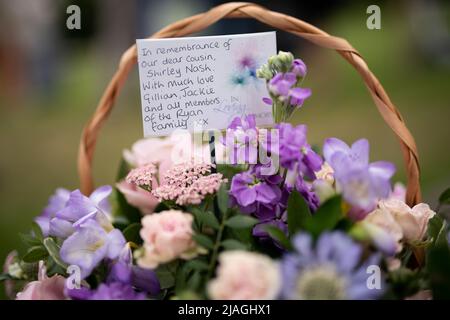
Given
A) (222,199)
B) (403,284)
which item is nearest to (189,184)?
(222,199)

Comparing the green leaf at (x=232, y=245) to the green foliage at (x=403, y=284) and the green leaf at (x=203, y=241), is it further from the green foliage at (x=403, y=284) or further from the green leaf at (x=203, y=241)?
the green foliage at (x=403, y=284)

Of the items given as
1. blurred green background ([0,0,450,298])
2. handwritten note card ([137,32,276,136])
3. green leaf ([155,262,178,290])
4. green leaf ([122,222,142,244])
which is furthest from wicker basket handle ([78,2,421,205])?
blurred green background ([0,0,450,298])

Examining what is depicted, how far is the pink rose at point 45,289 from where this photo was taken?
2.13ft

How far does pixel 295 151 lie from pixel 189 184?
0.44 ft

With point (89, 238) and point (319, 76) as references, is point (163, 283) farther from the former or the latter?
point (319, 76)

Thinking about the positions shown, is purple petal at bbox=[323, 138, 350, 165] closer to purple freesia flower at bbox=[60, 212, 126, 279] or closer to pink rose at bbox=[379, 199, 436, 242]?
pink rose at bbox=[379, 199, 436, 242]

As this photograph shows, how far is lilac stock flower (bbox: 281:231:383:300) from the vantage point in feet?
1.74

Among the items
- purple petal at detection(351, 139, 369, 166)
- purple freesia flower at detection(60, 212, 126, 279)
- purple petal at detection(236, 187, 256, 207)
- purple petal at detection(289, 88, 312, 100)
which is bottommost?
purple freesia flower at detection(60, 212, 126, 279)

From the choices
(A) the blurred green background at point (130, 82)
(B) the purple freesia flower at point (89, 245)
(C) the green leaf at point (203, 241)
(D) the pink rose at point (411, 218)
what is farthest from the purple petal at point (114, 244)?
(A) the blurred green background at point (130, 82)

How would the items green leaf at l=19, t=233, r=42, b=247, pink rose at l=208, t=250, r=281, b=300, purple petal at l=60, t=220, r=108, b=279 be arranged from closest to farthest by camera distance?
pink rose at l=208, t=250, r=281, b=300 < purple petal at l=60, t=220, r=108, b=279 < green leaf at l=19, t=233, r=42, b=247

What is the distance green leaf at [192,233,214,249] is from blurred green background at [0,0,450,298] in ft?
6.07

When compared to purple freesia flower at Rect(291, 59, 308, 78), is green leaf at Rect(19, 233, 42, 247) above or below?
below

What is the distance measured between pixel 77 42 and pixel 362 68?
5.13 m

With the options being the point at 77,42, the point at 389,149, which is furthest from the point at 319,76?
the point at 77,42
